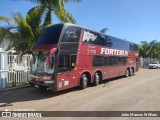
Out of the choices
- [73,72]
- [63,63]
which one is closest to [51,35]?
[63,63]

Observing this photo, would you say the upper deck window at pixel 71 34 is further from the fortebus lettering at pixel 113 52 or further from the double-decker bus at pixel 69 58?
the fortebus lettering at pixel 113 52

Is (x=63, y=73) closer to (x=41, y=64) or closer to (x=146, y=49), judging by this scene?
(x=41, y=64)

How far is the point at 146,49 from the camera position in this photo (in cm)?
5075

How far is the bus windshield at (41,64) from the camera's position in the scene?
425 inches

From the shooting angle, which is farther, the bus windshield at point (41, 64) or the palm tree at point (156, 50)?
the palm tree at point (156, 50)

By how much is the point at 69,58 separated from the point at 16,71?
450cm

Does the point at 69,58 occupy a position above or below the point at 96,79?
above

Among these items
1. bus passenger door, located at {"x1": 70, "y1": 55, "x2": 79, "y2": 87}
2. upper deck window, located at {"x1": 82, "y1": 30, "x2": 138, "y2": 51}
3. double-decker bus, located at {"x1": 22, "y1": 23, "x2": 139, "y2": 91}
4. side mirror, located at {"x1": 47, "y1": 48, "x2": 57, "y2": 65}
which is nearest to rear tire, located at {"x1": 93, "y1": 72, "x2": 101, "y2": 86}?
double-decker bus, located at {"x1": 22, "y1": 23, "x2": 139, "y2": 91}

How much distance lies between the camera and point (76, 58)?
1230 centimetres

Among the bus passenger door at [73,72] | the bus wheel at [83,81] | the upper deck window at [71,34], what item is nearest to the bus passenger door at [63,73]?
the bus passenger door at [73,72]

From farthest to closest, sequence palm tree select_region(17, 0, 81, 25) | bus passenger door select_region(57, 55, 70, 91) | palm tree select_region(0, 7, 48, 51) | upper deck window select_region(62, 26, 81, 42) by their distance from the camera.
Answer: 1. palm tree select_region(17, 0, 81, 25)
2. palm tree select_region(0, 7, 48, 51)
3. upper deck window select_region(62, 26, 81, 42)
4. bus passenger door select_region(57, 55, 70, 91)

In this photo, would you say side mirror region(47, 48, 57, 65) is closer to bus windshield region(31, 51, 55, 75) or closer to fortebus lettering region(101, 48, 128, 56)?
bus windshield region(31, 51, 55, 75)

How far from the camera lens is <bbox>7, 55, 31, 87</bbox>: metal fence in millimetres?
14039

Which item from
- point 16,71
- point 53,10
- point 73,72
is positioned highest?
point 53,10
